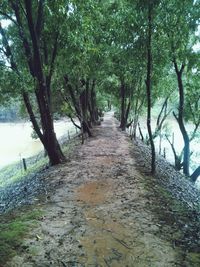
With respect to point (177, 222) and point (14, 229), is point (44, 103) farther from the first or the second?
point (177, 222)

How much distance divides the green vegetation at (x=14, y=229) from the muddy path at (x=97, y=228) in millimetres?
197

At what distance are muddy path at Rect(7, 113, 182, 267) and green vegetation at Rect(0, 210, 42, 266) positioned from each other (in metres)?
0.20

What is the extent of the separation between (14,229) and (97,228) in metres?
2.24

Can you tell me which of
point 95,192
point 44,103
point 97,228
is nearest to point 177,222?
point 97,228

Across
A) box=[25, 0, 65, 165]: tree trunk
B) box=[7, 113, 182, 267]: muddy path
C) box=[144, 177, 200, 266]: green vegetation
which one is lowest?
box=[144, 177, 200, 266]: green vegetation

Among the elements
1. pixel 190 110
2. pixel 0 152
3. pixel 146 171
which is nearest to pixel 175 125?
pixel 0 152

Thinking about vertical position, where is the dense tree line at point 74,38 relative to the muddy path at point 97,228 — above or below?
above

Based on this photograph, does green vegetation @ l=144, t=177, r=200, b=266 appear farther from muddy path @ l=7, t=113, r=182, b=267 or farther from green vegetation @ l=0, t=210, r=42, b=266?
green vegetation @ l=0, t=210, r=42, b=266

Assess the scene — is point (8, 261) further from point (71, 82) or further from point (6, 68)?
point (71, 82)

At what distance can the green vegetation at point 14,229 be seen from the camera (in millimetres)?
7613

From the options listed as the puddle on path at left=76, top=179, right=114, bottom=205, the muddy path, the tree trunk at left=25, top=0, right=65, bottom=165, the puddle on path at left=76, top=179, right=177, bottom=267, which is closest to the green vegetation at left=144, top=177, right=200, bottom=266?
the muddy path

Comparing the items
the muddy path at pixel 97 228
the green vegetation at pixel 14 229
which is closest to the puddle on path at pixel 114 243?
the muddy path at pixel 97 228

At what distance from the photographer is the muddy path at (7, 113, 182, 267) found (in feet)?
24.0

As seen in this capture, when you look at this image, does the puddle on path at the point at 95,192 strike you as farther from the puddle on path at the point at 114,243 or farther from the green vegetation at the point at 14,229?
the green vegetation at the point at 14,229
